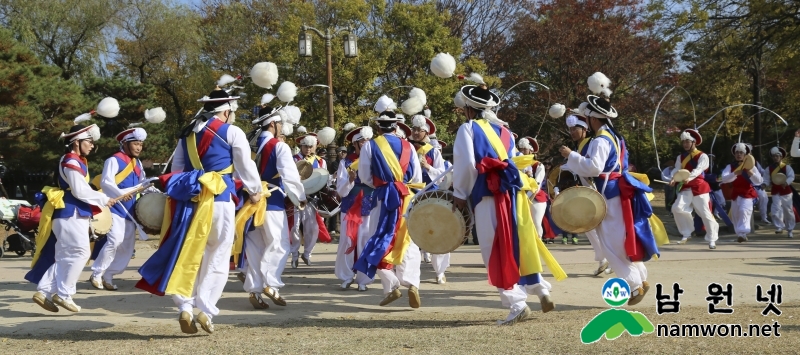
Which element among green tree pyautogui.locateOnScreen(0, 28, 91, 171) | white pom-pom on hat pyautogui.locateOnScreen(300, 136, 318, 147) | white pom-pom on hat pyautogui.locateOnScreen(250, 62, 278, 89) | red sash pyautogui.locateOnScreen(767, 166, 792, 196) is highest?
green tree pyautogui.locateOnScreen(0, 28, 91, 171)

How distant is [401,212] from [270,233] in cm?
124

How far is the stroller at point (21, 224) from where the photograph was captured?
14.3 metres

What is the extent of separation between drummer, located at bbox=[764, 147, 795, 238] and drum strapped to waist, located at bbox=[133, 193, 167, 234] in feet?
41.5

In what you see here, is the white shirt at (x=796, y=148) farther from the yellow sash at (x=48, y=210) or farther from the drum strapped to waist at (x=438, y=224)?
the yellow sash at (x=48, y=210)

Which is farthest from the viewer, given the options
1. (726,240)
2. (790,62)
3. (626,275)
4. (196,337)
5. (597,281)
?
(790,62)

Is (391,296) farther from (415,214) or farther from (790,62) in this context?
(790,62)

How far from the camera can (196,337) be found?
6410 millimetres

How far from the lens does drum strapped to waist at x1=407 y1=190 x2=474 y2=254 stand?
681 centimetres

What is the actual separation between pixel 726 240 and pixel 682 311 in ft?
28.0

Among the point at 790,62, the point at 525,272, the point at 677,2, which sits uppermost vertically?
the point at 677,2

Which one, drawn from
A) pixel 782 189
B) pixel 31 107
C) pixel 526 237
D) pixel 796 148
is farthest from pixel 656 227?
pixel 31 107

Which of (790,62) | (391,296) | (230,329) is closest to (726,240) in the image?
(790,62)

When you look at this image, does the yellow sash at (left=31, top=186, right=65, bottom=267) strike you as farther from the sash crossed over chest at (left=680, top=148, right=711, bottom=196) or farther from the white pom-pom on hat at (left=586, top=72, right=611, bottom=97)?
the sash crossed over chest at (left=680, top=148, right=711, bottom=196)

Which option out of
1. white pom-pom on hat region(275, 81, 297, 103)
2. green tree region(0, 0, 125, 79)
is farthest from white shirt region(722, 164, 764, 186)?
green tree region(0, 0, 125, 79)
